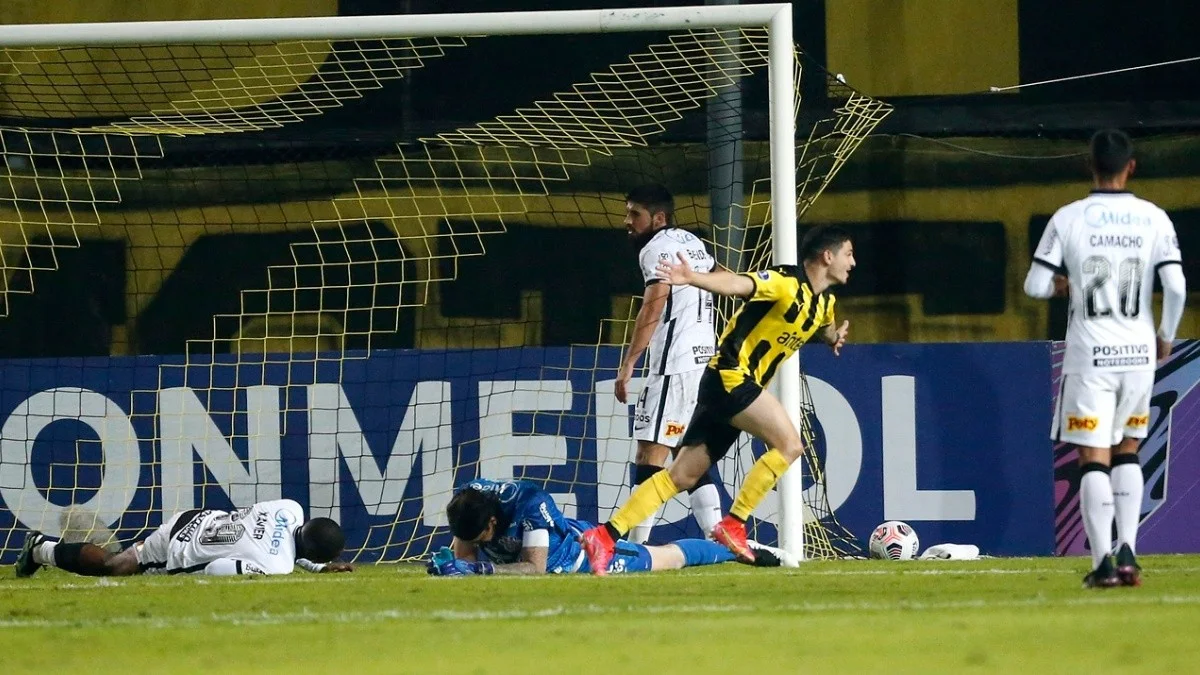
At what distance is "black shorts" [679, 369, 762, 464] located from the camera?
773cm

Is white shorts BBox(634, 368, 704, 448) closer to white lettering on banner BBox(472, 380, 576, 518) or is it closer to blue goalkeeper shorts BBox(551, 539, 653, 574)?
blue goalkeeper shorts BBox(551, 539, 653, 574)

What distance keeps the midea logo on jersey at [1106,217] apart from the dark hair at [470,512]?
8.98ft

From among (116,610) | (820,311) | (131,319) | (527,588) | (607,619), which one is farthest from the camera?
(131,319)

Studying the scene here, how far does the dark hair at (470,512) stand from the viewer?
24.3ft

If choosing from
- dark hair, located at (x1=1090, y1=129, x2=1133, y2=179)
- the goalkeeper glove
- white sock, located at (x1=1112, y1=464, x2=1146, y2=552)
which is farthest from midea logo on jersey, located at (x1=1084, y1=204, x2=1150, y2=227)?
the goalkeeper glove

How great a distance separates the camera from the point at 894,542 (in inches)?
364

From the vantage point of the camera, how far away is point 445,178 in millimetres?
11055

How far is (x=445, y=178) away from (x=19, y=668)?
682cm

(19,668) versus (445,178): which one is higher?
(445,178)

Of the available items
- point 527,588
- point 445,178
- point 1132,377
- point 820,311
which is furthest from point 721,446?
point 445,178

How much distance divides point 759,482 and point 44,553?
11.3 ft

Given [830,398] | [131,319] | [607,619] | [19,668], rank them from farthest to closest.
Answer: [131,319]
[830,398]
[607,619]
[19,668]

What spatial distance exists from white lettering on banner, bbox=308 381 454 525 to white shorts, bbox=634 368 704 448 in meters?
1.79

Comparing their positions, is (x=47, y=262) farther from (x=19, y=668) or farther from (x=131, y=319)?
(x=19, y=668)
